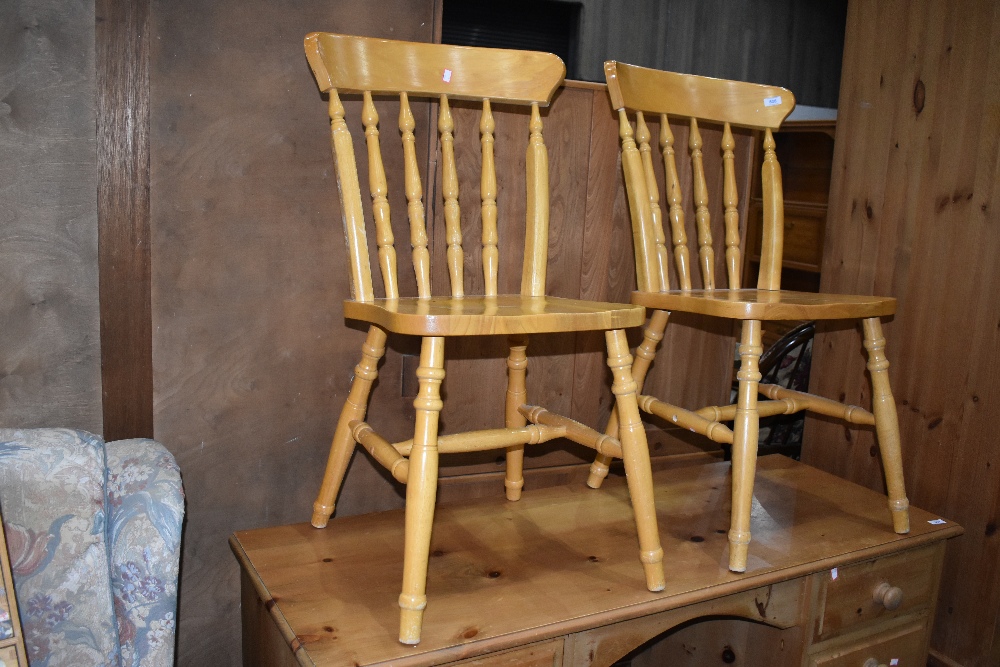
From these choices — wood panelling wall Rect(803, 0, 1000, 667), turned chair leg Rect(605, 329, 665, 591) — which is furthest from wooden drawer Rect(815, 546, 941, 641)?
turned chair leg Rect(605, 329, 665, 591)

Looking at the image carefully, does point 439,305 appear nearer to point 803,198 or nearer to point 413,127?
point 413,127

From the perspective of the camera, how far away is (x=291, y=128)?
52.5 inches

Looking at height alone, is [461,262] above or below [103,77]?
below

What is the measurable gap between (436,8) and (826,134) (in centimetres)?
291

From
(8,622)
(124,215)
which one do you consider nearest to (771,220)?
(124,215)

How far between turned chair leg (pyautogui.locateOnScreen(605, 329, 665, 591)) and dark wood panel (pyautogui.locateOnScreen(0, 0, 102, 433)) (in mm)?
783

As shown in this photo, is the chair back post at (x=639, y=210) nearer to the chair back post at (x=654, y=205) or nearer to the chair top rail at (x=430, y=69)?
the chair back post at (x=654, y=205)

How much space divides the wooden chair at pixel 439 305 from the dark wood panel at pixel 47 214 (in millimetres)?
342

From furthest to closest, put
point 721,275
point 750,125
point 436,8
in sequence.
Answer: point 721,275
point 750,125
point 436,8

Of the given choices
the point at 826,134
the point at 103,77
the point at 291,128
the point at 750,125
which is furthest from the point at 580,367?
the point at 826,134

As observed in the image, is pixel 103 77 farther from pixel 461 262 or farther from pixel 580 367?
pixel 580 367

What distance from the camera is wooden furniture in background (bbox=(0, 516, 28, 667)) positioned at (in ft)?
2.77

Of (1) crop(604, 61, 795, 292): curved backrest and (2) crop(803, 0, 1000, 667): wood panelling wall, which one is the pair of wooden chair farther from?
(2) crop(803, 0, 1000, 667): wood panelling wall

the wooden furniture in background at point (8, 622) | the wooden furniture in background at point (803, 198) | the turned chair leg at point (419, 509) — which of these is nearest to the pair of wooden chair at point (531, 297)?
the turned chair leg at point (419, 509)
